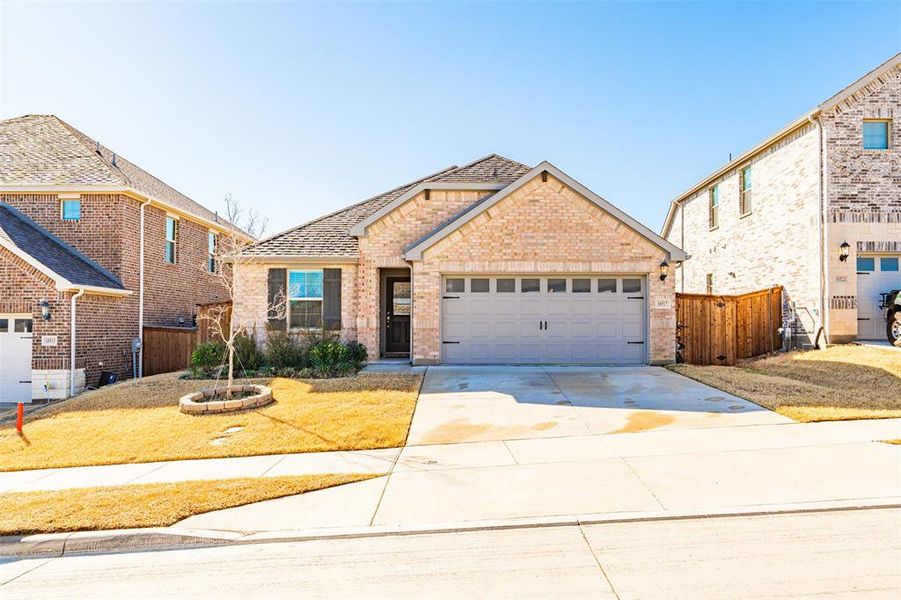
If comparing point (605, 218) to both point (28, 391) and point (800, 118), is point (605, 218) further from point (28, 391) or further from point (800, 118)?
point (28, 391)

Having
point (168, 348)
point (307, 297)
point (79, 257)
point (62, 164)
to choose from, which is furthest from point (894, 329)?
point (62, 164)

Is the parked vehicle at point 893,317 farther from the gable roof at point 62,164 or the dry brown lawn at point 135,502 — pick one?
the gable roof at point 62,164

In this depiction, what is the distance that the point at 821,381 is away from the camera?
1120 cm

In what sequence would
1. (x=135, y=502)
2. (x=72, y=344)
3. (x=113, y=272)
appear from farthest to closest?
(x=113, y=272), (x=72, y=344), (x=135, y=502)

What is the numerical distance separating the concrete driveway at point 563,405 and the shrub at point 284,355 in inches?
151

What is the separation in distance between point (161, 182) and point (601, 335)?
19.1 metres

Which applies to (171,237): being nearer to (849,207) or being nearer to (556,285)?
(556,285)

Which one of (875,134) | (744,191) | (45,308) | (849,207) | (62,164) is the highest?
(875,134)

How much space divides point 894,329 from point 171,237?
937 inches

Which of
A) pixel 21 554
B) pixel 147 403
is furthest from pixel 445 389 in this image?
pixel 21 554

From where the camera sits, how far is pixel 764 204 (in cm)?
1744

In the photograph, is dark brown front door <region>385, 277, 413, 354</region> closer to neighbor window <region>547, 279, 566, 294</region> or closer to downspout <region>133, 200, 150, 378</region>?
neighbor window <region>547, 279, 566, 294</region>

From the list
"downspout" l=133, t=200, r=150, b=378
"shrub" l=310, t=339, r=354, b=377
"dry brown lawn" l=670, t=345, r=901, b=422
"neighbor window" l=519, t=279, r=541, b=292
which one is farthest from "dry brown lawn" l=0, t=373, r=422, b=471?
"dry brown lawn" l=670, t=345, r=901, b=422

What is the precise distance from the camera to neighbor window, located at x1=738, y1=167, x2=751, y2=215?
18.5 m
